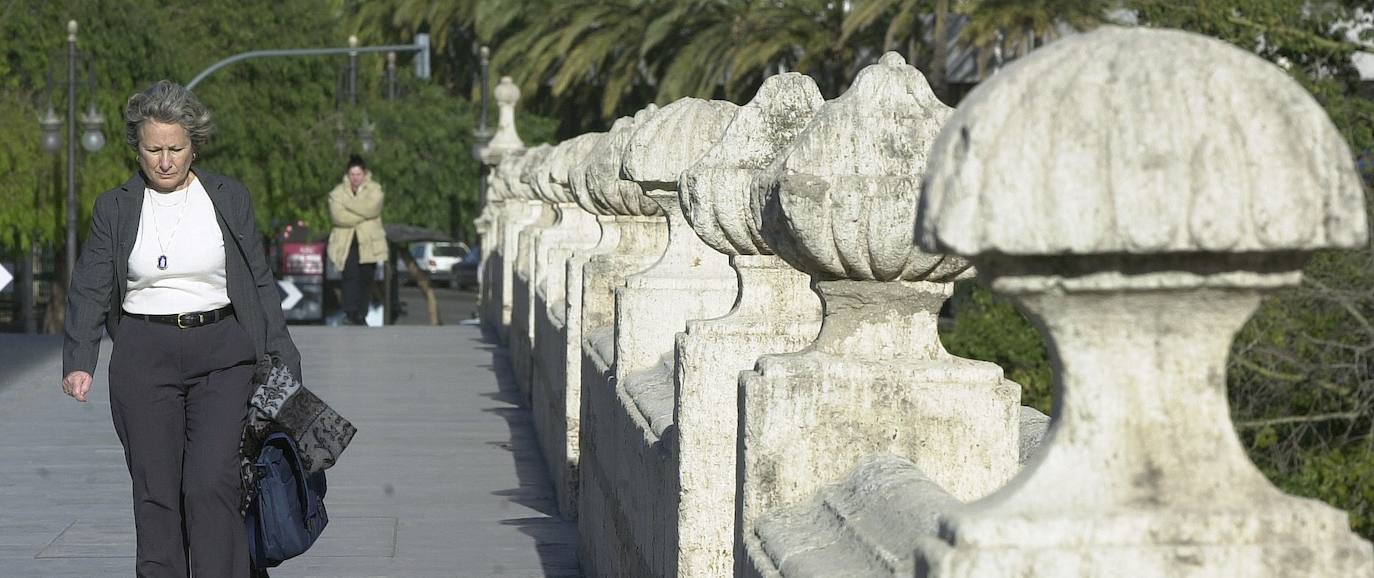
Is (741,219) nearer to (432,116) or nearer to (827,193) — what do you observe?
(827,193)

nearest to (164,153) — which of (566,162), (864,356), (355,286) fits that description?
(864,356)

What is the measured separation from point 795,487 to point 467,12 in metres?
39.2

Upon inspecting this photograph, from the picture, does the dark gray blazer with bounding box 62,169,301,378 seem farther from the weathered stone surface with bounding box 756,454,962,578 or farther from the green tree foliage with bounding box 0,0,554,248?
the green tree foliage with bounding box 0,0,554,248

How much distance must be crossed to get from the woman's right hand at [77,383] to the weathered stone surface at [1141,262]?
11.8ft

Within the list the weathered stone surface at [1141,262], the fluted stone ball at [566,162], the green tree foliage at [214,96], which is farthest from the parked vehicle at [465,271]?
the weathered stone surface at [1141,262]

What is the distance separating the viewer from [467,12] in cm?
4234

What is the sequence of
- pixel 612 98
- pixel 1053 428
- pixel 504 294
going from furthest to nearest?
pixel 612 98, pixel 504 294, pixel 1053 428

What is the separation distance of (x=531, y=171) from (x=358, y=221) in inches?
186

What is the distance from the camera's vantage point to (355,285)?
69.2 feet

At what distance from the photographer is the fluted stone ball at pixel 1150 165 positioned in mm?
2273

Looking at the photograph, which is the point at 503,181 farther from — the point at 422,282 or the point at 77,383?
the point at 77,383

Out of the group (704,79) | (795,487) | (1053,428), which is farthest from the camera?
(704,79)

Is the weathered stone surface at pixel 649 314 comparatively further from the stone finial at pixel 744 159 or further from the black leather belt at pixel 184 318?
the black leather belt at pixel 184 318

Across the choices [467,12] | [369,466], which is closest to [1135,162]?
[369,466]
